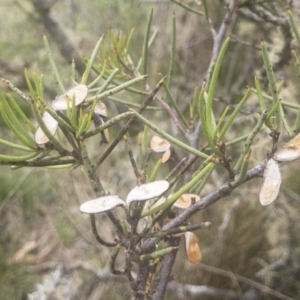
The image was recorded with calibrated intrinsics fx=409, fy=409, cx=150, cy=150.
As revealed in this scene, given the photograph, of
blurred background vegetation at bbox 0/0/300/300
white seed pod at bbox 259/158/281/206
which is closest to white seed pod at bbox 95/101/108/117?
white seed pod at bbox 259/158/281/206

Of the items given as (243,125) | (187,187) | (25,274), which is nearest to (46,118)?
(187,187)

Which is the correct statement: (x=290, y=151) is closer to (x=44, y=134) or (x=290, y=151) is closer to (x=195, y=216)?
(x=44, y=134)

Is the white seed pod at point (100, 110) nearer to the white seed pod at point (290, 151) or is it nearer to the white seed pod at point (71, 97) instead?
the white seed pod at point (71, 97)

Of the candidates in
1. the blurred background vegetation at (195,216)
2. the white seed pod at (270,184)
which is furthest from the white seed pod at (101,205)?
the blurred background vegetation at (195,216)

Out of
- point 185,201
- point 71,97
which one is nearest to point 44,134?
point 71,97

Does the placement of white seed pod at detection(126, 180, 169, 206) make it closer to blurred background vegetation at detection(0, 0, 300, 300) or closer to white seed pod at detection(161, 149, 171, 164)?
white seed pod at detection(161, 149, 171, 164)

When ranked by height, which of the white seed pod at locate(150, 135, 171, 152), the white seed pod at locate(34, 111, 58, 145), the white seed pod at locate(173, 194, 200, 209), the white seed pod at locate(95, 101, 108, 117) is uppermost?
the white seed pod at locate(34, 111, 58, 145)
